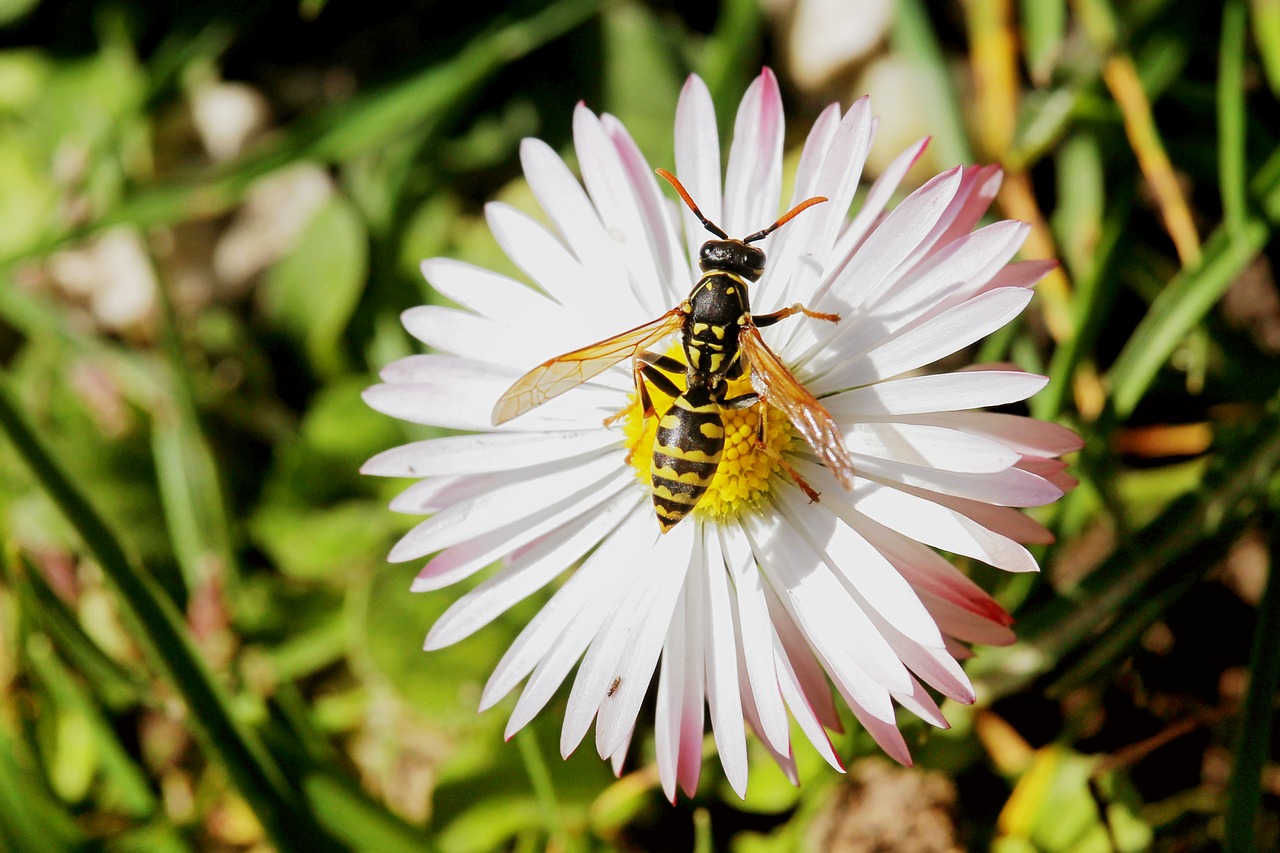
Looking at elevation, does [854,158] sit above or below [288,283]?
below

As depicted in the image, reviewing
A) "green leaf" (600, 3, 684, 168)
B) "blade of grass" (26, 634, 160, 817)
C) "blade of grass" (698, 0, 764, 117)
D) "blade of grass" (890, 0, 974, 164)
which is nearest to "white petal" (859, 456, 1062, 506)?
"blade of grass" (890, 0, 974, 164)

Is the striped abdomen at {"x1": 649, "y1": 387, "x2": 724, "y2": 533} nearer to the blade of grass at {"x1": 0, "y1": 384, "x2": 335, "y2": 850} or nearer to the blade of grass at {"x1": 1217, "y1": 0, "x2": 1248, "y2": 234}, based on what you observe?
the blade of grass at {"x1": 0, "y1": 384, "x2": 335, "y2": 850}

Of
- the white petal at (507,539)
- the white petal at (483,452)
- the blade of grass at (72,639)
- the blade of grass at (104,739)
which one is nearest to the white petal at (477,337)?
the white petal at (483,452)

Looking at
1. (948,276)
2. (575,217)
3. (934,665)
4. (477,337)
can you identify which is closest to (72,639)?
(477,337)

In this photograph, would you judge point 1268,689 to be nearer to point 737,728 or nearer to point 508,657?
point 737,728

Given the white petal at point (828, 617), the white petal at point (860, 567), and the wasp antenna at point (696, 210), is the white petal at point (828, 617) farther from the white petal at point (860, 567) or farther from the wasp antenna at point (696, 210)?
the wasp antenna at point (696, 210)

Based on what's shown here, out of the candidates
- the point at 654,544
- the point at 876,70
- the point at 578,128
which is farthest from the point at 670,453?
the point at 876,70
